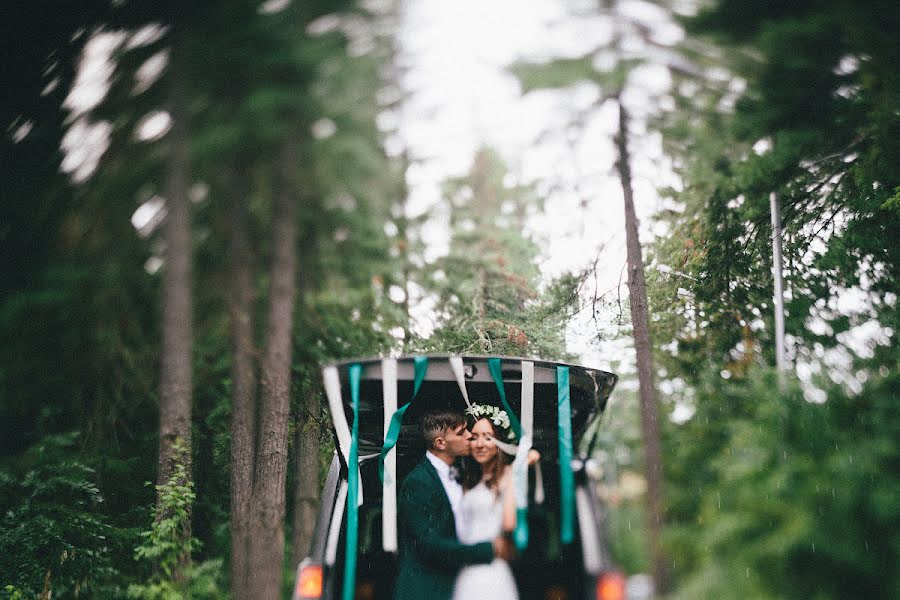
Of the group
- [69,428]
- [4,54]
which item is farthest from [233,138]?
[69,428]

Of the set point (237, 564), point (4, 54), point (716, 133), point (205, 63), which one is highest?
point (4, 54)

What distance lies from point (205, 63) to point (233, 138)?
80 cm

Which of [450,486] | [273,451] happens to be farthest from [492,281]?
[450,486]

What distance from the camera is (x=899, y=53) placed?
4.69 meters

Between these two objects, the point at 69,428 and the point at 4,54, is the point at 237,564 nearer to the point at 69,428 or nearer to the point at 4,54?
the point at 69,428

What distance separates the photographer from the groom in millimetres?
3967

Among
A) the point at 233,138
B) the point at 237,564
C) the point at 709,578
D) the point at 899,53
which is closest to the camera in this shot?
the point at 709,578

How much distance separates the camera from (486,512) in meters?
4.16

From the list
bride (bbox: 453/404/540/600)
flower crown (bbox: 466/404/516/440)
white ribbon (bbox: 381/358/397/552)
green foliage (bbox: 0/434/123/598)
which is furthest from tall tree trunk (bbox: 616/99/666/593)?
green foliage (bbox: 0/434/123/598)

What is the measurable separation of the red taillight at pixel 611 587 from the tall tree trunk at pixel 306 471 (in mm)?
5448

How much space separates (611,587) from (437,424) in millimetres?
1497

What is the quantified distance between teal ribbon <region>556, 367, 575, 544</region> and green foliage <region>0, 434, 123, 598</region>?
561 cm

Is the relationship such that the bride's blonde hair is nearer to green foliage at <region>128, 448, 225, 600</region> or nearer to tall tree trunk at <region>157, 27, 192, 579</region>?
green foliage at <region>128, 448, 225, 600</region>

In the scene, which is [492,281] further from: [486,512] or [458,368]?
[486,512]
